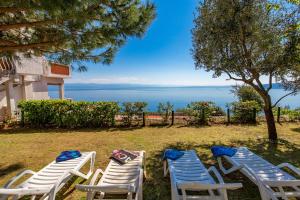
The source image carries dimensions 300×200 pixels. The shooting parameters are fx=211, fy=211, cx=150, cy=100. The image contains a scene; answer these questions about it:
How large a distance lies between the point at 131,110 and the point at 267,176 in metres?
9.25

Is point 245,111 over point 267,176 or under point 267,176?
over

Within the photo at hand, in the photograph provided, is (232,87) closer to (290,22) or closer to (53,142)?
(290,22)

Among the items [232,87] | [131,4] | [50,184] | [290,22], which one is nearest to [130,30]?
[131,4]

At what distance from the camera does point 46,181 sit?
443cm

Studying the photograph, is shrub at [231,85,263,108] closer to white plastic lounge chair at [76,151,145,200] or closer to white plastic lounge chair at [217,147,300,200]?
white plastic lounge chair at [217,147,300,200]

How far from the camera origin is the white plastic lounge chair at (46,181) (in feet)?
11.6

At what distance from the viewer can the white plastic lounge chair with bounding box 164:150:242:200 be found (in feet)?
11.9

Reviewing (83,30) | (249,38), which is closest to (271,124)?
(249,38)

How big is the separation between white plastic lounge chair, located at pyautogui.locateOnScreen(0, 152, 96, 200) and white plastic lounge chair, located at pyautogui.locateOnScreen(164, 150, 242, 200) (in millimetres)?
2211

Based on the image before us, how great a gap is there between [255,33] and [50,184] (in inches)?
316

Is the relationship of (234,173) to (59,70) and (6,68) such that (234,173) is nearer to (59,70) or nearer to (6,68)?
(6,68)

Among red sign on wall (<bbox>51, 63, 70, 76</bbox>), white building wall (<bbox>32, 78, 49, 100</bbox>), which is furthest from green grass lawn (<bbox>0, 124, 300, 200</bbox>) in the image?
red sign on wall (<bbox>51, 63, 70, 76</bbox>)

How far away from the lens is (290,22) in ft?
25.9

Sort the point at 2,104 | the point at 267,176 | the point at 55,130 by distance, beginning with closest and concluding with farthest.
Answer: the point at 267,176 → the point at 55,130 → the point at 2,104
